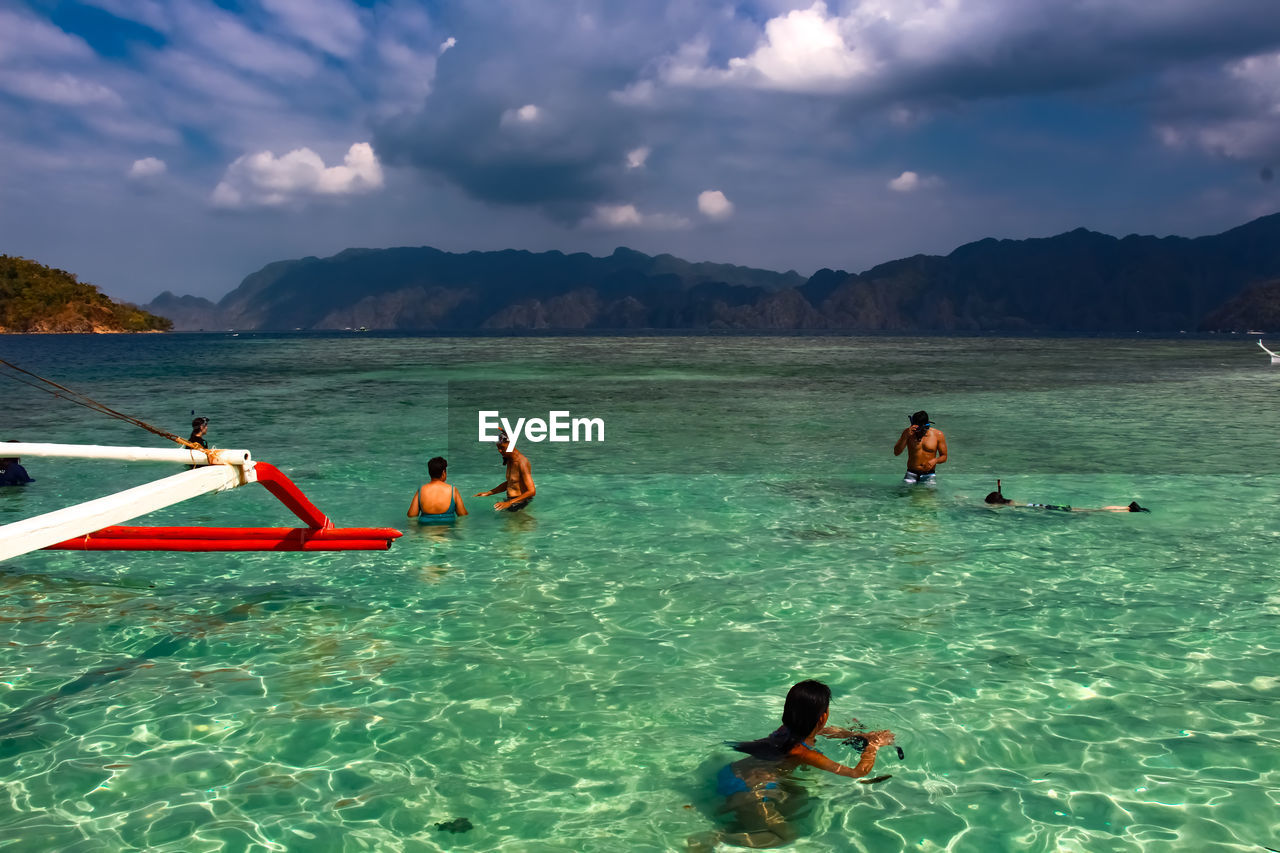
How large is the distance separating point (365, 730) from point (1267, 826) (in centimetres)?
741

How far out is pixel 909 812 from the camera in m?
6.61

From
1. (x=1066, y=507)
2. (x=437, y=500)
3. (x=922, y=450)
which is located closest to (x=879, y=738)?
(x=437, y=500)

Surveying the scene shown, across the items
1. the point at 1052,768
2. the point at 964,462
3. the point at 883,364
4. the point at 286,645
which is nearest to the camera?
the point at 1052,768

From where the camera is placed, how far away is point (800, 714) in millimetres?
6438

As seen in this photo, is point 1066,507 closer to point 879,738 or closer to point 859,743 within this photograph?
point 879,738

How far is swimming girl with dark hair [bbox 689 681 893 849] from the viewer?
629 centimetres

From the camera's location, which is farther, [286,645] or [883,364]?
[883,364]

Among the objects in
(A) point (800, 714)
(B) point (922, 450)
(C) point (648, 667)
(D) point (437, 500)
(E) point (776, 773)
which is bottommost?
(C) point (648, 667)

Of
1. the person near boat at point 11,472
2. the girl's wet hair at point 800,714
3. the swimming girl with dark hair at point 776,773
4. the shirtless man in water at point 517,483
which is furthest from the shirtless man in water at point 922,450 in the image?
the person near boat at point 11,472

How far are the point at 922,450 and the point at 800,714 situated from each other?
1336 cm

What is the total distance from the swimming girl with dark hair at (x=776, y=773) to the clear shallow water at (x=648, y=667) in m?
0.21

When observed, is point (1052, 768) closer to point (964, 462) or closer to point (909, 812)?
point (909, 812)

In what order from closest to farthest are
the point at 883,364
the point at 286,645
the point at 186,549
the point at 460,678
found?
1. the point at 460,678
2. the point at 286,645
3. the point at 186,549
4. the point at 883,364

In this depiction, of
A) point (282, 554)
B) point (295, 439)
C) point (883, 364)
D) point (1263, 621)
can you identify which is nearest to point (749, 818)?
point (1263, 621)
